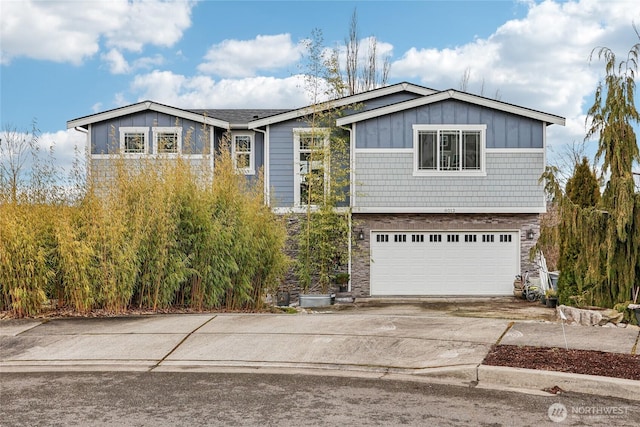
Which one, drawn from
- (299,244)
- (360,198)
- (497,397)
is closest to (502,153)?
(360,198)

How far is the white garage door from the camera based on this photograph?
1972cm

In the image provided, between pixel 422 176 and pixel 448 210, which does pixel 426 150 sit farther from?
pixel 448 210

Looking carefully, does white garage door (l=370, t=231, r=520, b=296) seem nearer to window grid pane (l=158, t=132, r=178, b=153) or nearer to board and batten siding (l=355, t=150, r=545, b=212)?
board and batten siding (l=355, t=150, r=545, b=212)

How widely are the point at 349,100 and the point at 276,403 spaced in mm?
15395

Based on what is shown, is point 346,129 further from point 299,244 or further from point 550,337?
point 550,337

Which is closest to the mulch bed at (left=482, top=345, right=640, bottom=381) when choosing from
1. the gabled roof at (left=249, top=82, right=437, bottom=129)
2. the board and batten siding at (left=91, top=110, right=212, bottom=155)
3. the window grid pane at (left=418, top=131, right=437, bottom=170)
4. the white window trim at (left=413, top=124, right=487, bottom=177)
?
the white window trim at (left=413, top=124, right=487, bottom=177)

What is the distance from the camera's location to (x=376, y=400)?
6.00m

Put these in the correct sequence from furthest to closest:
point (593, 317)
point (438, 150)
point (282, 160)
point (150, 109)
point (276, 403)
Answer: point (150, 109)
point (282, 160)
point (438, 150)
point (593, 317)
point (276, 403)

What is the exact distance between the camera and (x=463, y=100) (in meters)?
19.1

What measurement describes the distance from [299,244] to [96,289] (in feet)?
30.0

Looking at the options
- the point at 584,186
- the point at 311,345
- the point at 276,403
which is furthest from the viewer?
the point at 584,186

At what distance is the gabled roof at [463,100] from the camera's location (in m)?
19.1

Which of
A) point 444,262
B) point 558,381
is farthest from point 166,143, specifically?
point 444,262

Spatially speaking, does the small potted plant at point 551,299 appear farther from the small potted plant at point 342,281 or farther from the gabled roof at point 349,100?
the gabled roof at point 349,100
